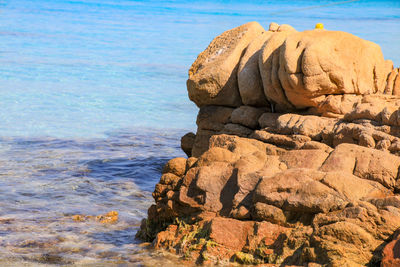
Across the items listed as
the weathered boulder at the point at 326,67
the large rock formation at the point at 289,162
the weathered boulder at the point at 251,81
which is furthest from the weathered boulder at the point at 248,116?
the weathered boulder at the point at 326,67

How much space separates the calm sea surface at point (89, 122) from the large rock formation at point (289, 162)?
2.60ft

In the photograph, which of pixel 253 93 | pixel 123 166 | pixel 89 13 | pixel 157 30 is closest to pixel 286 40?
pixel 253 93

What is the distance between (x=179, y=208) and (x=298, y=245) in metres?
1.58

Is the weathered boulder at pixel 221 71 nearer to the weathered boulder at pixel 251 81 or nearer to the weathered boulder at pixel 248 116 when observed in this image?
the weathered boulder at pixel 251 81

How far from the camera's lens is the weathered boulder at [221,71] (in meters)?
8.39

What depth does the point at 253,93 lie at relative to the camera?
8.07 meters

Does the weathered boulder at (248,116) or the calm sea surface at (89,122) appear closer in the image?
the calm sea surface at (89,122)

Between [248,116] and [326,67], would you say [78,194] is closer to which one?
[248,116]

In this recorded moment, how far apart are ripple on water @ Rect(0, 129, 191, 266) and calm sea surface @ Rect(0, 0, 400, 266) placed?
0.06 feet

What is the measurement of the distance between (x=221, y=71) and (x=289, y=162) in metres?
2.54

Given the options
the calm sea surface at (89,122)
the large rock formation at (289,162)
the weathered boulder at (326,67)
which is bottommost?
the calm sea surface at (89,122)

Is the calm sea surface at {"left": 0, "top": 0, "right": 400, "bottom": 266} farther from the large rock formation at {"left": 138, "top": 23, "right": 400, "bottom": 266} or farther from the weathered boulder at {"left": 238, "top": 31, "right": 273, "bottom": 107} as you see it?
the weathered boulder at {"left": 238, "top": 31, "right": 273, "bottom": 107}

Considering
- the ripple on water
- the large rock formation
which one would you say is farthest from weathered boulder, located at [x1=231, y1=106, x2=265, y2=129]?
the ripple on water

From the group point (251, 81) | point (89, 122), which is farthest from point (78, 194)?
point (89, 122)
